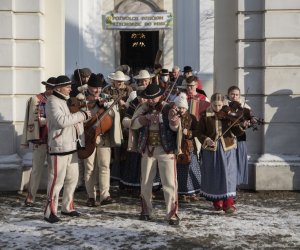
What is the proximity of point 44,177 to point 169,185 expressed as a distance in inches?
111

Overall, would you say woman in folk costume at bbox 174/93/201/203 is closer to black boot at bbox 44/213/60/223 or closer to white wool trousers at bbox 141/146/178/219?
white wool trousers at bbox 141/146/178/219

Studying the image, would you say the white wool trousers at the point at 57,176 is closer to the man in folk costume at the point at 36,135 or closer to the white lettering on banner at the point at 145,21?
the man in folk costume at the point at 36,135

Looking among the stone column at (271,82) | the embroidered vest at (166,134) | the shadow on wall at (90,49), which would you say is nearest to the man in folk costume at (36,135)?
the embroidered vest at (166,134)

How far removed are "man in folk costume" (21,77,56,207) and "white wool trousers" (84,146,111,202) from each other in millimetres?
644

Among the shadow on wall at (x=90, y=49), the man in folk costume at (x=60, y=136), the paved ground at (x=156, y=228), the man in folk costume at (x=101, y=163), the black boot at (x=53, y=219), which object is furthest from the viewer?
the shadow on wall at (x=90, y=49)

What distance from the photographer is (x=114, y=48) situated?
16875mm

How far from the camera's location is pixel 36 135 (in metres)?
7.20

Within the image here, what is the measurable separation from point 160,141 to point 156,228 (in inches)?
39.0

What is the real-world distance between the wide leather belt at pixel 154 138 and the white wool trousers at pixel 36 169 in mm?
1769

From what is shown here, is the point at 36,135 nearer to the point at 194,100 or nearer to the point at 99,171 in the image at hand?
the point at 99,171

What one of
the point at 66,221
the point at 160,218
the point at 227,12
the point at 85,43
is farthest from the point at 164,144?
the point at 85,43

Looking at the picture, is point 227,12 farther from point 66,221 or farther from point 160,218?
point 66,221

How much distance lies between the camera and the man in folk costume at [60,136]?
606 centimetres

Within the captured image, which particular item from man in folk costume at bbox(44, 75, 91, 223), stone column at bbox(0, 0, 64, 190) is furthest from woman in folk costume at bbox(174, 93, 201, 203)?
stone column at bbox(0, 0, 64, 190)
